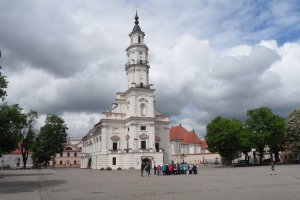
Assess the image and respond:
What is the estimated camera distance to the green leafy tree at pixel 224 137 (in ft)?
196

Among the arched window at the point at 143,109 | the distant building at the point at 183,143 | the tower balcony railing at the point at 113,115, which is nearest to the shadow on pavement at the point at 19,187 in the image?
the arched window at the point at 143,109

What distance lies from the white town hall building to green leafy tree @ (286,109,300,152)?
2408 centimetres

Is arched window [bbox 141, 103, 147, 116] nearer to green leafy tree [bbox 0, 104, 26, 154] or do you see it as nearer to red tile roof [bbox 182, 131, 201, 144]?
red tile roof [bbox 182, 131, 201, 144]

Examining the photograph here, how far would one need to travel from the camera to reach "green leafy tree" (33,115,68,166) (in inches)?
2904

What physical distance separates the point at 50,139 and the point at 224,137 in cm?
3870

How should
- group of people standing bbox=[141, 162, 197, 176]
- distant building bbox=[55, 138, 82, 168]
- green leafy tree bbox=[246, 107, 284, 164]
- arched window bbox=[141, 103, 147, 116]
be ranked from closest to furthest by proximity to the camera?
group of people standing bbox=[141, 162, 197, 176] → green leafy tree bbox=[246, 107, 284, 164] → arched window bbox=[141, 103, 147, 116] → distant building bbox=[55, 138, 82, 168]


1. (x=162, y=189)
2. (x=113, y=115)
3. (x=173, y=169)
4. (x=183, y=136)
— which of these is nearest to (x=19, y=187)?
(x=162, y=189)

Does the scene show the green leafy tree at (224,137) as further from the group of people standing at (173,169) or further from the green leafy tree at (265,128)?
the group of people standing at (173,169)

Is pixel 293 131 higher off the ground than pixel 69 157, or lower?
higher

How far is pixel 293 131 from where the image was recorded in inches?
2442

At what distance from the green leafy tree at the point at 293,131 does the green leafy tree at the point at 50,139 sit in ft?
157

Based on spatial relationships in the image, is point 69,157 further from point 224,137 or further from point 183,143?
point 224,137

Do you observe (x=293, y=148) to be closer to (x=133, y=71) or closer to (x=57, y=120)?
(x=133, y=71)

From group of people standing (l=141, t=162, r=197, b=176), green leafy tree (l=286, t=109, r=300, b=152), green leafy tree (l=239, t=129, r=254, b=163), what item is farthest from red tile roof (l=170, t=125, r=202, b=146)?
group of people standing (l=141, t=162, r=197, b=176)
